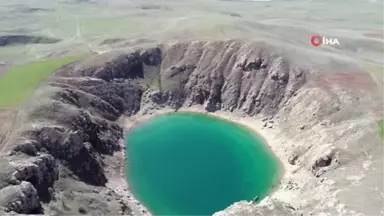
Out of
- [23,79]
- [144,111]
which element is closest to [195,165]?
[144,111]

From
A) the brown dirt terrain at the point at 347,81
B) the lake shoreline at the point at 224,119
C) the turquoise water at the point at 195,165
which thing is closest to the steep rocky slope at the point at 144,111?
the lake shoreline at the point at 224,119

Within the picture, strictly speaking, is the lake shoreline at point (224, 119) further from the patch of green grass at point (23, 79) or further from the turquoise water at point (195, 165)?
the patch of green grass at point (23, 79)

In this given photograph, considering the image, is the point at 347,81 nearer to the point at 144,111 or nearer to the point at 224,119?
the point at 224,119

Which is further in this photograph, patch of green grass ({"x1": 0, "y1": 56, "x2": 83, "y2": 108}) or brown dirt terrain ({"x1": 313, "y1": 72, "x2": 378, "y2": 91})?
brown dirt terrain ({"x1": 313, "y1": 72, "x2": 378, "y2": 91})

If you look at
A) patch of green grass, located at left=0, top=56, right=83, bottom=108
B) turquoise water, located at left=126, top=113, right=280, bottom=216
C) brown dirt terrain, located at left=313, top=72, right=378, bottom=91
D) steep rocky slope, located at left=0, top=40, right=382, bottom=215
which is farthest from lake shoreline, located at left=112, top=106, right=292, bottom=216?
patch of green grass, located at left=0, top=56, right=83, bottom=108

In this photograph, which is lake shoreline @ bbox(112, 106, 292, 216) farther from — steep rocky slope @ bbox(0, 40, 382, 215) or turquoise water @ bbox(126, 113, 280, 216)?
steep rocky slope @ bbox(0, 40, 382, 215)

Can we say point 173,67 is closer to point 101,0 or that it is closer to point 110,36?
point 110,36
